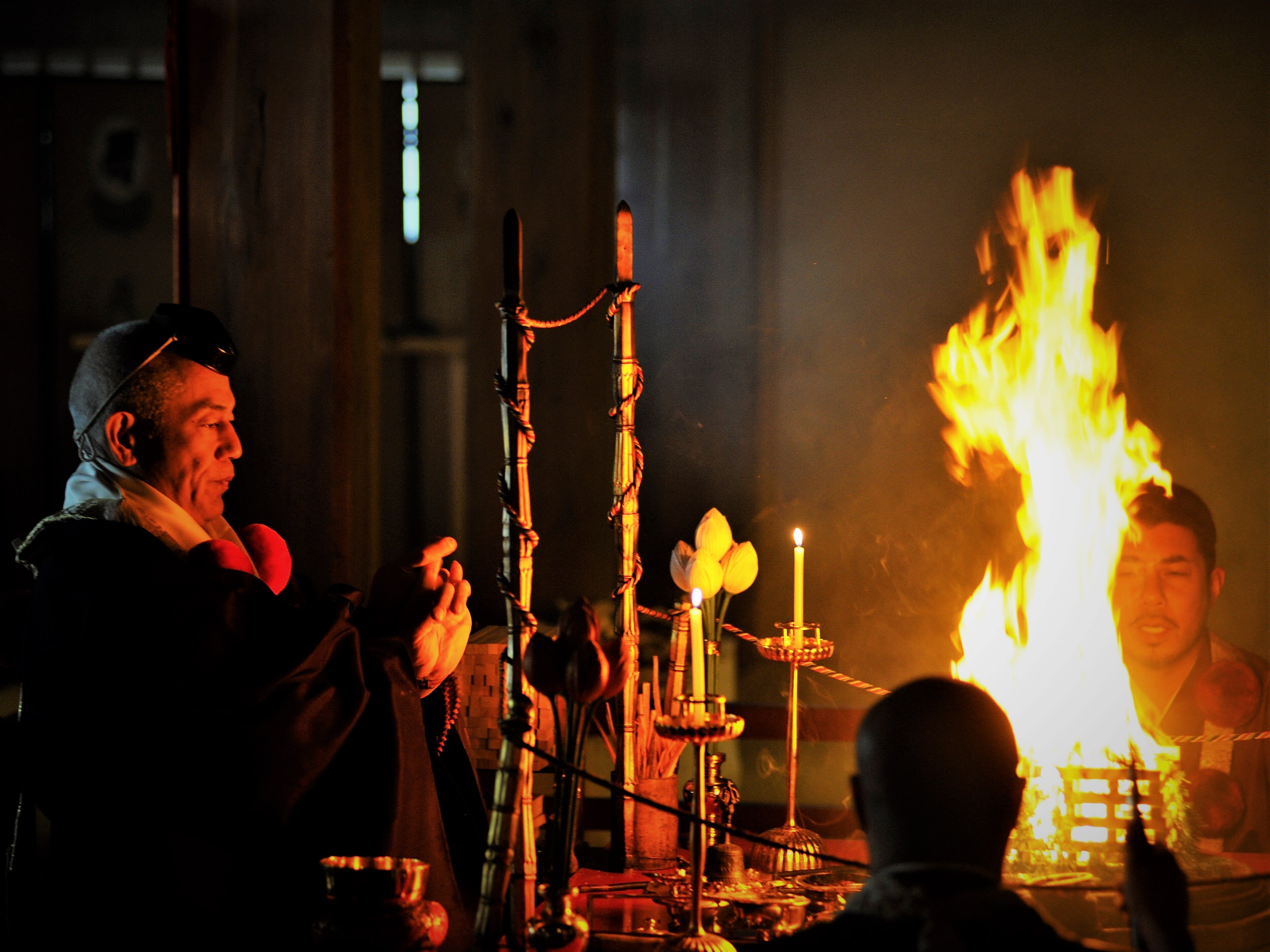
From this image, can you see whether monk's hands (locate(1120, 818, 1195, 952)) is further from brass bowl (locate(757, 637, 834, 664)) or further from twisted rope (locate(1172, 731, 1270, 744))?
twisted rope (locate(1172, 731, 1270, 744))

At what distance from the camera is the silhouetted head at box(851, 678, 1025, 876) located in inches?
59.1

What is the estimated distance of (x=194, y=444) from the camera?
2.68m

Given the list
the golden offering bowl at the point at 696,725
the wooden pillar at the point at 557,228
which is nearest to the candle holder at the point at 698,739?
the golden offering bowl at the point at 696,725

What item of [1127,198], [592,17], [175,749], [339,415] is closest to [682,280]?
[592,17]

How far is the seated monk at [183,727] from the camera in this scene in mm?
2316

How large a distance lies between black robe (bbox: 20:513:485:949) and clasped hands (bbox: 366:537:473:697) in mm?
156

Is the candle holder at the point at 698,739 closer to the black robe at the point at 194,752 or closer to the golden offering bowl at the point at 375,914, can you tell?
the golden offering bowl at the point at 375,914

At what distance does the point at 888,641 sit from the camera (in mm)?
3873

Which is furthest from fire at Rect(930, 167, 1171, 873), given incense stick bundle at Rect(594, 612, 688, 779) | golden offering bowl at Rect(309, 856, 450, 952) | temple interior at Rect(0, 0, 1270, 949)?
golden offering bowl at Rect(309, 856, 450, 952)

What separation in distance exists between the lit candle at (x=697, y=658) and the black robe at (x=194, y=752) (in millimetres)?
766

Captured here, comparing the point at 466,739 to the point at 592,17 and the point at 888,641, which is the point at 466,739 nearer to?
the point at 888,641

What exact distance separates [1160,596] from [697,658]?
2.19m

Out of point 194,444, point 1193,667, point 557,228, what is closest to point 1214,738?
point 1193,667

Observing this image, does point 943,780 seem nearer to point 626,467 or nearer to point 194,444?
point 626,467
